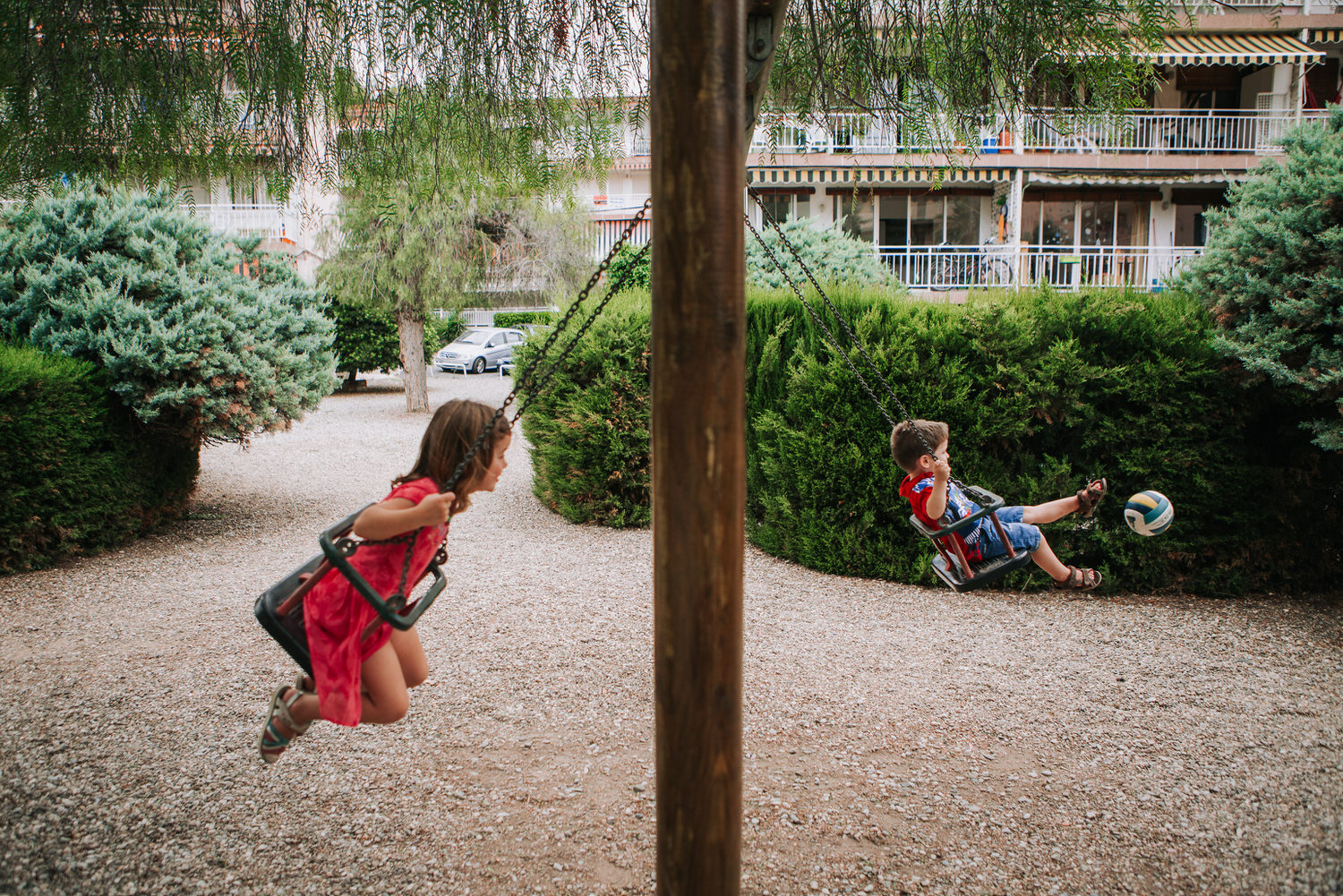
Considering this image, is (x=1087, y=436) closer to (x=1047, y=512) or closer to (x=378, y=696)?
(x=1047, y=512)

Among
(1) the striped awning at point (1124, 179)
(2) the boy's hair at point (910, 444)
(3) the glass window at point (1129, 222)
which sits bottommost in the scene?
(2) the boy's hair at point (910, 444)

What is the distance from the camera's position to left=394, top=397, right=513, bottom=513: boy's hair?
9.32ft

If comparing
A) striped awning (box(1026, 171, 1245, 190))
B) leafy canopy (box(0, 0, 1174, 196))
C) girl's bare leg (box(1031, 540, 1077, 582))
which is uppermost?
striped awning (box(1026, 171, 1245, 190))

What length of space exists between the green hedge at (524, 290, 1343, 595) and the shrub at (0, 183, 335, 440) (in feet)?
16.1

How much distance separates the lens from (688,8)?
186 centimetres

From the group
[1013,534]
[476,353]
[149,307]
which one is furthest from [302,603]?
[476,353]

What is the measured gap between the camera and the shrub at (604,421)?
821cm

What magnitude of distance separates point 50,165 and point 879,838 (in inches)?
174

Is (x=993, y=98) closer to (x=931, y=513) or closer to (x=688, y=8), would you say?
(x=931, y=513)

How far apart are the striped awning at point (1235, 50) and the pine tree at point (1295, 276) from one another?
15.1 meters

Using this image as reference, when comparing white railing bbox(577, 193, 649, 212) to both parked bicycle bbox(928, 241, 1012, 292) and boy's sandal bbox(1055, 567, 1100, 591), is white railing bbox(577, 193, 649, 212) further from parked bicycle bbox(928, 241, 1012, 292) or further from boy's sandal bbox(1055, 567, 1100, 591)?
boy's sandal bbox(1055, 567, 1100, 591)

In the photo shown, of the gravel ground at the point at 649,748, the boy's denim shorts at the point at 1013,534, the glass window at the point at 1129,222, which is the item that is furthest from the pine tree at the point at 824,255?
the glass window at the point at 1129,222

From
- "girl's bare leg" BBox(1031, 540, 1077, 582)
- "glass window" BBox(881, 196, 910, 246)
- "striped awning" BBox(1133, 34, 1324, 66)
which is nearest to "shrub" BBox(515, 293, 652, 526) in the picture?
"girl's bare leg" BBox(1031, 540, 1077, 582)

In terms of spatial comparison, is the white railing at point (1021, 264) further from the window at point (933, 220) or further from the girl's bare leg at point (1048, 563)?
the girl's bare leg at point (1048, 563)
